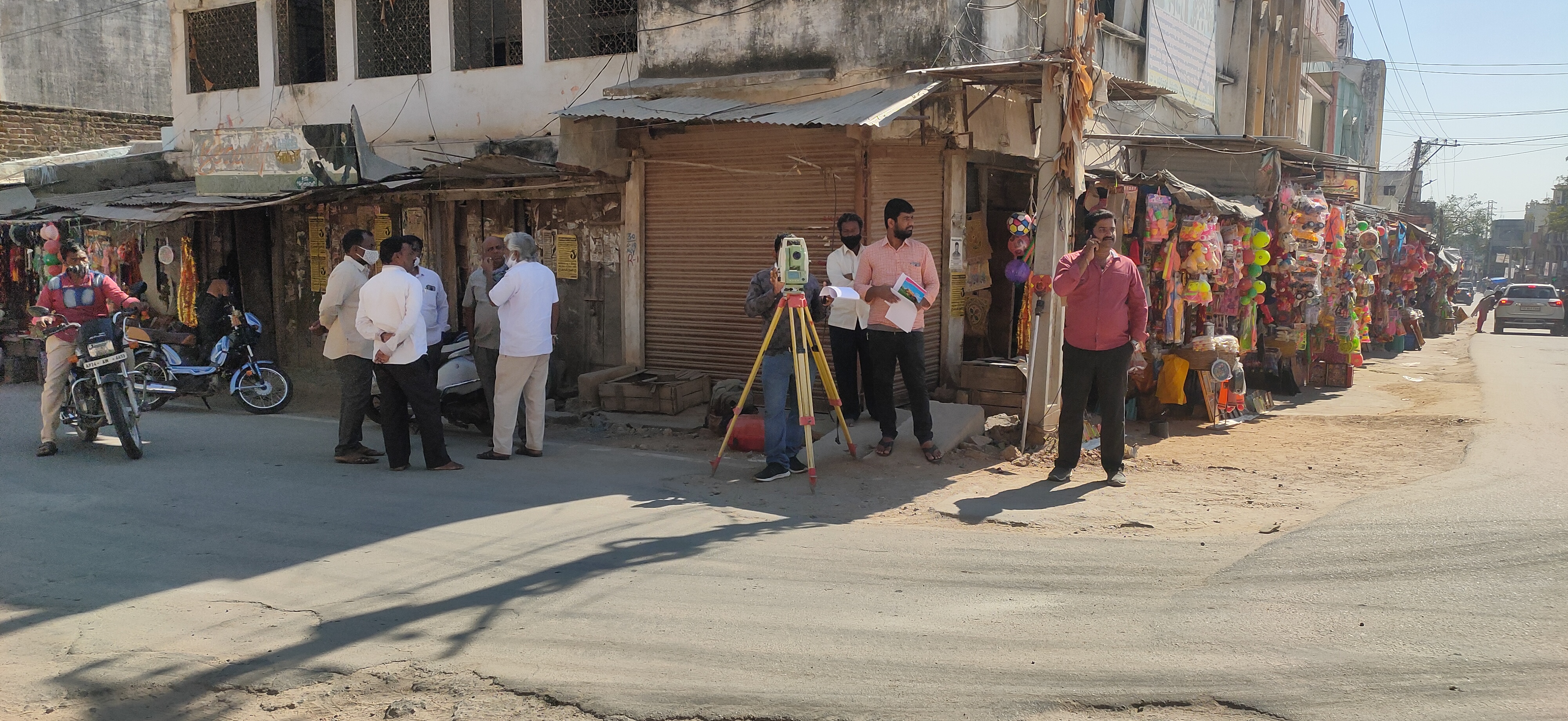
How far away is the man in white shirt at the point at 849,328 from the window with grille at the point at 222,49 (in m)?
10.4

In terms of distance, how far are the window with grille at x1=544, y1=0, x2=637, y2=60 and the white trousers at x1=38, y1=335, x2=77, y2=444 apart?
6.05 m

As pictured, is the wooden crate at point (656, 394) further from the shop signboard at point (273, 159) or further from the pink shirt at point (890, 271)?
the shop signboard at point (273, 159)

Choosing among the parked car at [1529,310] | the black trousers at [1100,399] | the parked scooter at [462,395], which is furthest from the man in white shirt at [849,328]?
the parked car at [1529,310]

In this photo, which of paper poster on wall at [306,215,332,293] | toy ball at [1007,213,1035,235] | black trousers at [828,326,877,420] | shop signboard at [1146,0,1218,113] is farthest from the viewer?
paper poster on wall at [306,215,332,293]

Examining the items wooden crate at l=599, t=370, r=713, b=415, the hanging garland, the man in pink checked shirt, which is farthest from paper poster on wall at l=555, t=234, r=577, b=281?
the man in pink checked shirt

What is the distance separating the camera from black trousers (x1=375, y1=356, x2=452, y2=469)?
8.06 meters

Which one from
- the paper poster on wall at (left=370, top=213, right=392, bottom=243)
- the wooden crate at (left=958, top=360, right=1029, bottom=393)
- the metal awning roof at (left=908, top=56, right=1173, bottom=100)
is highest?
the metal awning roof at (left=908, top=56, right=1173, bottom=100)

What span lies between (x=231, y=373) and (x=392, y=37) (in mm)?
4828

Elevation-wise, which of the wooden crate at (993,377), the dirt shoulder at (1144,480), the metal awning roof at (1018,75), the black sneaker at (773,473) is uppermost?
the metal awning roof at (1018,75)

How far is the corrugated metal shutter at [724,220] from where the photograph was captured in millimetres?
10516

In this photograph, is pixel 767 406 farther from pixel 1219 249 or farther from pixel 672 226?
pixel 1219 249

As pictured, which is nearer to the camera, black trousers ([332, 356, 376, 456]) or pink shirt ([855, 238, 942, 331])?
pink shirt ([855, 238, 942, 331])

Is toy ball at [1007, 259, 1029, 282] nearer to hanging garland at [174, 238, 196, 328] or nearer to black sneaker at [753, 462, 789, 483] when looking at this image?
black sneaker at [753, 462, 789, 483]

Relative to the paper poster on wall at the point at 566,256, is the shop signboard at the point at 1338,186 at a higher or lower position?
higher
